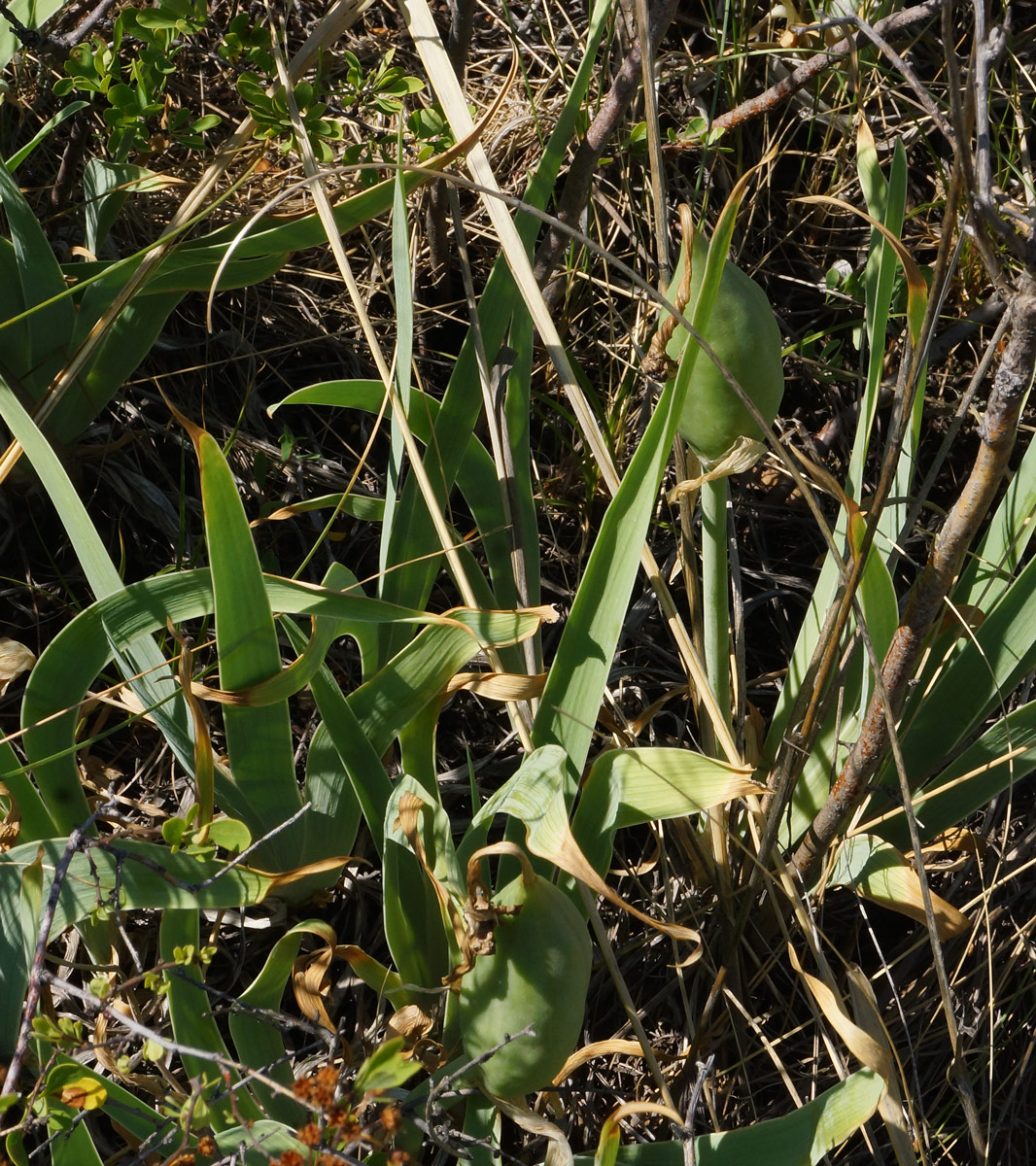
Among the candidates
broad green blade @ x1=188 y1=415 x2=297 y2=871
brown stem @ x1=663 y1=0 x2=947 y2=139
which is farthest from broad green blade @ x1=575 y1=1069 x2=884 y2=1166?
brown stem @ x1=663 y1=0 x2=947 y2=139

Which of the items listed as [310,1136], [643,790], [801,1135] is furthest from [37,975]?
[801,1135]

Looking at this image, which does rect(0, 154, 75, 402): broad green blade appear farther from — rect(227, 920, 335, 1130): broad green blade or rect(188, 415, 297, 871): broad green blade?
rect(227, 920, 335, 1130): broad green blade

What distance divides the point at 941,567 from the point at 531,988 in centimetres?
38

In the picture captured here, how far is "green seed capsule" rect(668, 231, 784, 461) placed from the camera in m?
0.70

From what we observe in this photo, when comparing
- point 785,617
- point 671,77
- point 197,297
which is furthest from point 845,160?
point 197,297

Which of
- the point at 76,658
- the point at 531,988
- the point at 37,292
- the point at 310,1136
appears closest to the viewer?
the point at 310,1136

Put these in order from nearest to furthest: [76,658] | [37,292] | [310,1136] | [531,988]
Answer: [310,1136]
[531,988]
[76,658]
[37,292]

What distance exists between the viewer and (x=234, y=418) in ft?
3.76

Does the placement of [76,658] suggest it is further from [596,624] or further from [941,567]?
[941,567]

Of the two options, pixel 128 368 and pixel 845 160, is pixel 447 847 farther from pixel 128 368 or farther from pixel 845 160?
pixel 845 160

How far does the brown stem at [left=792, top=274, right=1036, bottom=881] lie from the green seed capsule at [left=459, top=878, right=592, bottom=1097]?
255 millimetres

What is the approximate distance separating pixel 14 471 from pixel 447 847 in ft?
2.03

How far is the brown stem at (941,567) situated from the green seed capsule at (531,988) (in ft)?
0.84

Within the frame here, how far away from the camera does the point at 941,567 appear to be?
68 centimetres
